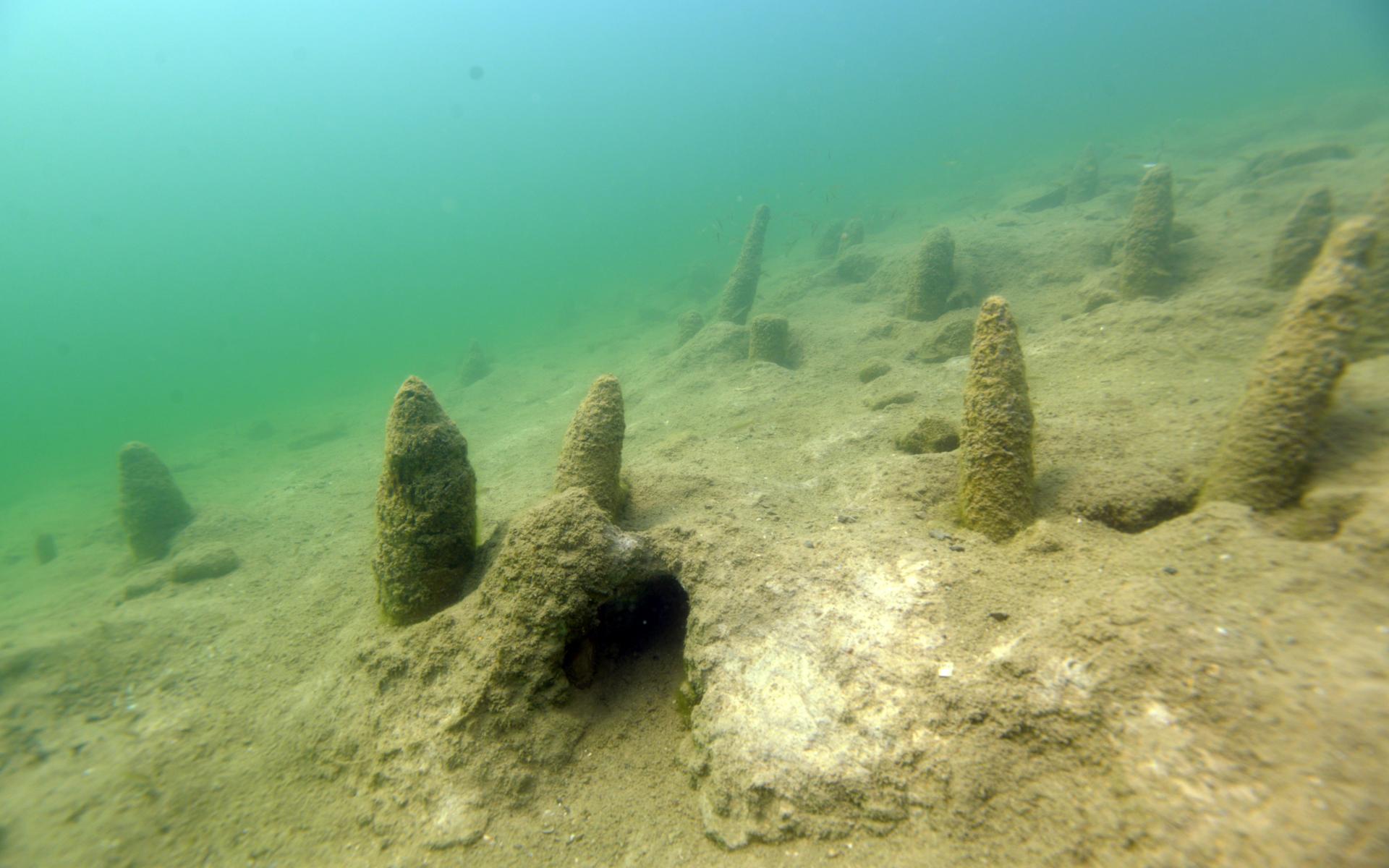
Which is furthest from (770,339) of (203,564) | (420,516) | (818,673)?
(203,564)

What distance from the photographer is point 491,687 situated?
368 cm

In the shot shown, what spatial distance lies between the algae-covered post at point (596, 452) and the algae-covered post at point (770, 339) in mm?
6970

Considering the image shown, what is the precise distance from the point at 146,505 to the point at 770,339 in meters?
12.4

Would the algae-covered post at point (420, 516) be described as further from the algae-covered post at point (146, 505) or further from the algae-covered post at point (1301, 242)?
the algae-covered post at point (1301, 242)

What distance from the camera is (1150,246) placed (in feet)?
28.7

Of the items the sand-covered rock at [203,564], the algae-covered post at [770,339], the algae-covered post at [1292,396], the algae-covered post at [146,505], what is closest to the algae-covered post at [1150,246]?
the algae-covered post at [1292,396]

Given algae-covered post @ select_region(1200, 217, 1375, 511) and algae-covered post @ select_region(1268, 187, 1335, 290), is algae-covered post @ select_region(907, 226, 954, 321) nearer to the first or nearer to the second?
algae-covered post @ select_region(1268, 187, 1335, 290)

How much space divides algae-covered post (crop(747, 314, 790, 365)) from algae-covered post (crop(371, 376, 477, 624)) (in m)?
8.21

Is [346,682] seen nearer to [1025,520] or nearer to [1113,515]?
[1025,520]

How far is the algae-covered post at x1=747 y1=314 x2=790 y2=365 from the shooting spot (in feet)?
38.4

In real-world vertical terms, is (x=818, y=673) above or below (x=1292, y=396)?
below

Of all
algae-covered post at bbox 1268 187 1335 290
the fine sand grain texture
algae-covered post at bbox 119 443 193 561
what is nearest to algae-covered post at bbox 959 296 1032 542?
the fine sand grain texture

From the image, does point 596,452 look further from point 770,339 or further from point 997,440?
point 770,339

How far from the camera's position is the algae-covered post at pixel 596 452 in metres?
5.10
